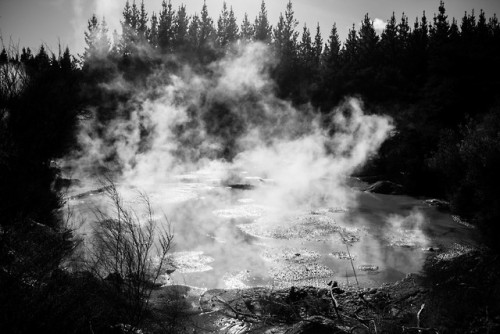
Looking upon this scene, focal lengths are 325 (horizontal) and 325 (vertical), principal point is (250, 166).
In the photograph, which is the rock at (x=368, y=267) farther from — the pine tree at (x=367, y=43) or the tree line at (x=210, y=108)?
the pine tree at (x=367, y=43)

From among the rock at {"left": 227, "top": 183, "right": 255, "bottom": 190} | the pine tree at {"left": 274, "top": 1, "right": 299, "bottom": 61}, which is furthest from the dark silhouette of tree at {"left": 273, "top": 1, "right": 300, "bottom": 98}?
the rock at {"left": 227, "top": 183, "right": 255, "bottom": 190}

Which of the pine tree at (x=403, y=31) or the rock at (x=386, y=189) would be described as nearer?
the rock at (x=386, y=189)

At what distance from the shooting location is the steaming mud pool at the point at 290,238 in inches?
347

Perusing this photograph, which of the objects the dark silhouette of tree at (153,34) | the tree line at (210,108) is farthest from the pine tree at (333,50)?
the dark silhouette of tree at (153,34)

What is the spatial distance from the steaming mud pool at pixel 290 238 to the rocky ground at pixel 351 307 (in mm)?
687

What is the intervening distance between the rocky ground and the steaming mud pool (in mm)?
687

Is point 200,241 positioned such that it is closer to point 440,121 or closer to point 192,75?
point 440,121

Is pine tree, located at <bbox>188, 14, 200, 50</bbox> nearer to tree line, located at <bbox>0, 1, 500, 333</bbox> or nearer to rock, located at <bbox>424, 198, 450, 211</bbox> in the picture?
tree line, located at <bbox>0, 1, 500, 333</bbox>

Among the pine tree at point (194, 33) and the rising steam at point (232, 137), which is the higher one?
the pine tree at point (194, 33)

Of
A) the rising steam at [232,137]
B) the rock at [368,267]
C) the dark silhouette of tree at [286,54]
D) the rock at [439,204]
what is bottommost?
the rock at [439,204]

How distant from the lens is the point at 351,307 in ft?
23.0

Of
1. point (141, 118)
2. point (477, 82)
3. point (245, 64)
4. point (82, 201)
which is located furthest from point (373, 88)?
point (82, 201)

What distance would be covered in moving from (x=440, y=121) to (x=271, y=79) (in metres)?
28.4

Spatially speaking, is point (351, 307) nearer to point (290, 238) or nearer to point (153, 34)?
point (290, 238)
